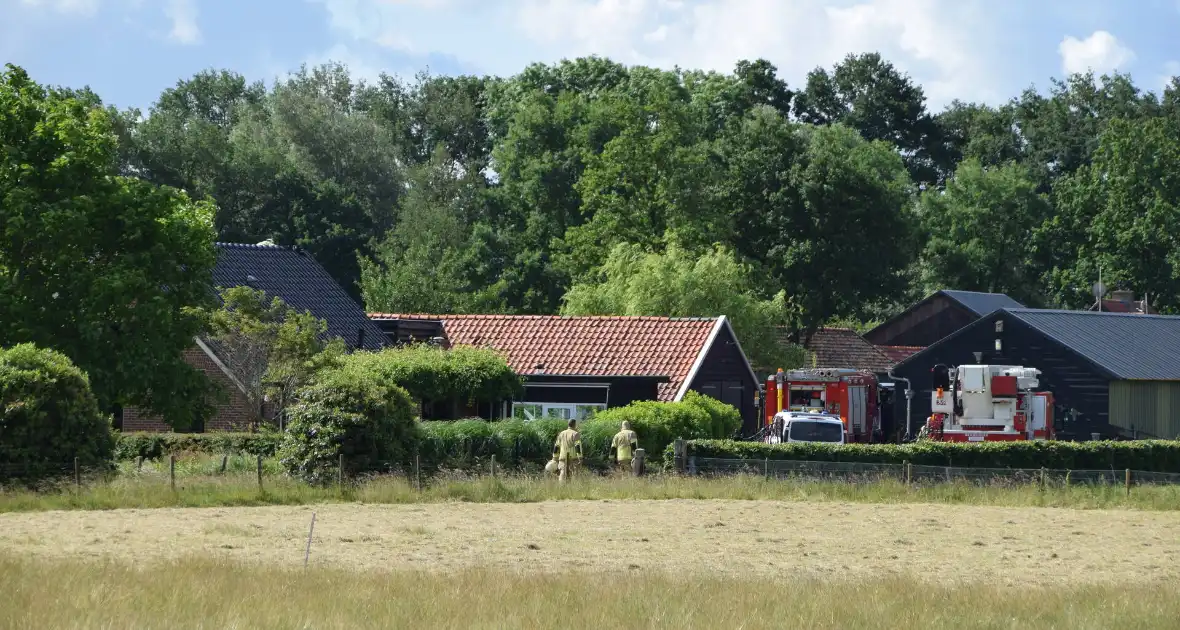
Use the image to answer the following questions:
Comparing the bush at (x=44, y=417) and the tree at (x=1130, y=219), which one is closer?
the bush at (x=44, y=417)

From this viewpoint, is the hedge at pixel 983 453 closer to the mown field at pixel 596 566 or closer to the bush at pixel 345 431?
the mown field at pixel 596 566

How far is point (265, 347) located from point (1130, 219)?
58305mm

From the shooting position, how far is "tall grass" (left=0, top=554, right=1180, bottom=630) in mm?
15578

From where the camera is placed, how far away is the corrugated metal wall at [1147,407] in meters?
55.1

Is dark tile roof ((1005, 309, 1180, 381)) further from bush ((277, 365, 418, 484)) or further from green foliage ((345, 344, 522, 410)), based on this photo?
bush ((277, 365, 418, 484))

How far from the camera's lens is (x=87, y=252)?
3803cm

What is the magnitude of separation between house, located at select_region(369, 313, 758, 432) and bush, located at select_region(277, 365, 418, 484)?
1334 centimetres

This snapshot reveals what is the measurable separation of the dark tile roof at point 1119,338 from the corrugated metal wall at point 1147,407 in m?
0.53

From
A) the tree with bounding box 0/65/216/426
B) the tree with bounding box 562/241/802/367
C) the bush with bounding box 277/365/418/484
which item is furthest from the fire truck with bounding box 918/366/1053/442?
the tree with bounding box 0/65/216/426

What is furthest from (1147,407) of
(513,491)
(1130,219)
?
(1130,219)

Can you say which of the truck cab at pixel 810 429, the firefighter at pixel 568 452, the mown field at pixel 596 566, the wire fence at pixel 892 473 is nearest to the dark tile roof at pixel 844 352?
the truck cab at pixel 810 429

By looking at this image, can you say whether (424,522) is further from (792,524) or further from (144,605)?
(144,605)

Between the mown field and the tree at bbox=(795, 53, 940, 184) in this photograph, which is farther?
the tree at bbox=(795, 53, 940, 184)

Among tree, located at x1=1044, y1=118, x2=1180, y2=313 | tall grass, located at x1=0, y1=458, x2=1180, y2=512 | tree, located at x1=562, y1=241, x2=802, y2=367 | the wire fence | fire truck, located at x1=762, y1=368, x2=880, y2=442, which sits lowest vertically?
tall grass, located at x1=0, y1=458, x2=1180, y2=512
